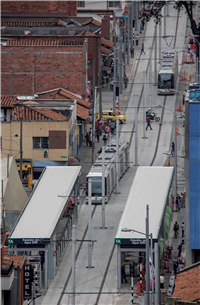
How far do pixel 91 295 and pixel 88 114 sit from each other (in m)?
39.0

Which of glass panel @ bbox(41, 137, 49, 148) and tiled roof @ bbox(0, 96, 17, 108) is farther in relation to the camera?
tiled roof @ bbox(0, 96, 17, 108)

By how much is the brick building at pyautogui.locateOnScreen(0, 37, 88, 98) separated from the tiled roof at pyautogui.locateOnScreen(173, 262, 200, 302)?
53.6 metres

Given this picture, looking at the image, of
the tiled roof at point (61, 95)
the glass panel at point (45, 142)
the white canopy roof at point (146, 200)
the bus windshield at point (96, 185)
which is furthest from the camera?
the tiled roof at point (61, 95)

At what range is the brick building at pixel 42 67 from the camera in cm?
10419

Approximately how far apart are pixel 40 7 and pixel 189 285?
89319 millimetres

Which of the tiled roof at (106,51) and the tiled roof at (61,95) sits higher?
the tiled roof at (106,51)

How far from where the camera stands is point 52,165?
86062mm

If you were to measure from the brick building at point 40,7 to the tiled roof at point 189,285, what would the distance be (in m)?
85.5

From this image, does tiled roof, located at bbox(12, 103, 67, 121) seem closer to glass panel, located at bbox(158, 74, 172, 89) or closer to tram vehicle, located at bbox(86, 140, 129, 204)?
tram vehicle, located at bbox(86, 140, 129, 204)

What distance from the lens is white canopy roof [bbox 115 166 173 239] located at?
63.6 m

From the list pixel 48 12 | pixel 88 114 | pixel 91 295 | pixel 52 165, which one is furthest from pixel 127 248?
pixel 48 12

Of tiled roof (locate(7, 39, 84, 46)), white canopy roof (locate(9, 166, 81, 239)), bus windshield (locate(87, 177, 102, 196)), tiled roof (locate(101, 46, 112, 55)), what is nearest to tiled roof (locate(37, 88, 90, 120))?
tiled roof (locate(7, 39, 84, 46))

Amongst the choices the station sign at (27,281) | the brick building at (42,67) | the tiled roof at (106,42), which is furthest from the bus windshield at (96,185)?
the tiled roof at (106,42)

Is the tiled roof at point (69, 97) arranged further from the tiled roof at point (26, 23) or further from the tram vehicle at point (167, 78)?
the tiled roof at point (26, 23)
